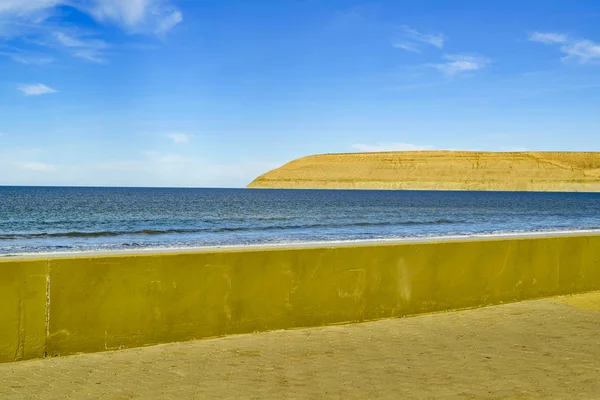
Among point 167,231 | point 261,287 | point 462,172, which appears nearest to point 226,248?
point 167,231

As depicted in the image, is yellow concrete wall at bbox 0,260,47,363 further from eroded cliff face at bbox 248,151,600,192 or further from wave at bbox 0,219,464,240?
eroded cliff face at bbox 248,151,600,192

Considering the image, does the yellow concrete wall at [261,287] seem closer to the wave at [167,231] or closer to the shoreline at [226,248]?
the shoreline at [226,248]

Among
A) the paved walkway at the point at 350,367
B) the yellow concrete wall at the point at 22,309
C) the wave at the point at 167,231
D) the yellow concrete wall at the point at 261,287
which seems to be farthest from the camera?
the wave at the point at 167,231

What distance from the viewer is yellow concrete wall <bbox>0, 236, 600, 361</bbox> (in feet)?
18.8

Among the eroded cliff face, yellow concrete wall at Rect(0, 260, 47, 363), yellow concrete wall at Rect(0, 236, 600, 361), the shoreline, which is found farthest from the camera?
the eroded cliff face

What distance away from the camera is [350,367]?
5.49m

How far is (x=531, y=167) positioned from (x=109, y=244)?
162 meters

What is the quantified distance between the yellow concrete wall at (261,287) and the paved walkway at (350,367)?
0.18 metres

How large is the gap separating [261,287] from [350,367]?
1.48 m

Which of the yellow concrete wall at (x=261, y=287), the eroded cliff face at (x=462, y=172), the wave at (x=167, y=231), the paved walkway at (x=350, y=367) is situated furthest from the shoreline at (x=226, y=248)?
the eroded cliff face at (x=462, y=172)

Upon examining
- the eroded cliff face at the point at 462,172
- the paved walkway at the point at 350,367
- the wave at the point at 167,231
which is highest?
the eroded cliff face at the point at 462,172

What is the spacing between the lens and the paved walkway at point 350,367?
4805mm

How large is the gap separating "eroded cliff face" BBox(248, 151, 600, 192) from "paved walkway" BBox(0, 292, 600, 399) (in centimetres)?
16555

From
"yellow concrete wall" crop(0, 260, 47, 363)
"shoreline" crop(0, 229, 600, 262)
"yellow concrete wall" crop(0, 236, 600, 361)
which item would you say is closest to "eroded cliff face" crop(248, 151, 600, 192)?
"shoreline" crop(0, 229, 600, 262)
